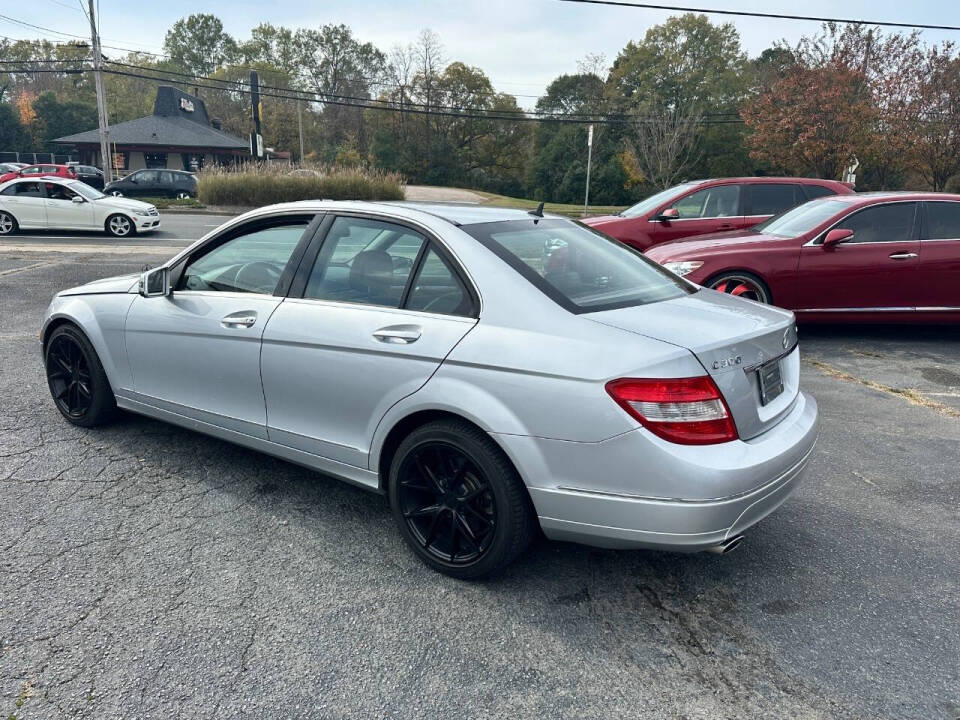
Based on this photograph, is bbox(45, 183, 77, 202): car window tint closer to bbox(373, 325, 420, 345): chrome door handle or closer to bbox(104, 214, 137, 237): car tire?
bbox(104, 214, 137, 237): car tire

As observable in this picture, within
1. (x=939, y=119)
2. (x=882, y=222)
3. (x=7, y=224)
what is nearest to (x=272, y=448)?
(x=882, y=222)

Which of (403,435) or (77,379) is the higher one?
(403,435)

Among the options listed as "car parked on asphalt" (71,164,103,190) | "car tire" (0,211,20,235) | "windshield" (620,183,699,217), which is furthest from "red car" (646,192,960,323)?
"car parked on asphalt" (71,164,103,190)

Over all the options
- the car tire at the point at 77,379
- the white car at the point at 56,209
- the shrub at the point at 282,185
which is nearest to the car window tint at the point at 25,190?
the white car at the point at 56,209

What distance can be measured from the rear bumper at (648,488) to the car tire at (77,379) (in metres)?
3.04

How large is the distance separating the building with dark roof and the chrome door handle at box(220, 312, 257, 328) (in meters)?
53.9

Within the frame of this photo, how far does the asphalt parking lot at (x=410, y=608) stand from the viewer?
91.3 inches

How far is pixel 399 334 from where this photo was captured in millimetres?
3002

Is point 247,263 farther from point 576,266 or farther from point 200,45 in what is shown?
point 200,45

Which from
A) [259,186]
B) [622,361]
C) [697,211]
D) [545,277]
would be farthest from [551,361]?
[259,186]

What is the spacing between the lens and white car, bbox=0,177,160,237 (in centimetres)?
1694

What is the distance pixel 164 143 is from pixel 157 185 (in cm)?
2412

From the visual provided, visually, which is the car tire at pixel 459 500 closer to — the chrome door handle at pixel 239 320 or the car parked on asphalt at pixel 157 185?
the chrome door handle at pixel 239 320

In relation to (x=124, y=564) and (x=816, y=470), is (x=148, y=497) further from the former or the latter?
(x=816, y=470)
